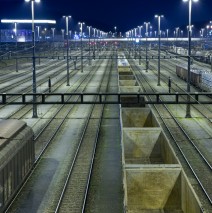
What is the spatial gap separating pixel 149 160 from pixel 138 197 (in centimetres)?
748

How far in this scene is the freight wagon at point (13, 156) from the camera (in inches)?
694

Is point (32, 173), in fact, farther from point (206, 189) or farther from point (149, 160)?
point (206, 189)

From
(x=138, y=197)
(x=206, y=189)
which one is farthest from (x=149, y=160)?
(x=138, y=197)

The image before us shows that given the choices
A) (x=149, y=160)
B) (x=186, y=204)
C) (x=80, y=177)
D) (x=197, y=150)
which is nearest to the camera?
(x=186, y=204)

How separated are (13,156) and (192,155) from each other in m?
12.7

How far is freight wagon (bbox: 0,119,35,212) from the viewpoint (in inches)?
694

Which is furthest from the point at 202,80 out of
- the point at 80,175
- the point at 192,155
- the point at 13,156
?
the point at 13,156

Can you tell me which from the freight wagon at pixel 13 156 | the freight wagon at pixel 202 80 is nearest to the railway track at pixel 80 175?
the freight wagon at pixel 13 156

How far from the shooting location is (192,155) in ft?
91.4

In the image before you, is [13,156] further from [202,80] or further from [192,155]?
[202,80]

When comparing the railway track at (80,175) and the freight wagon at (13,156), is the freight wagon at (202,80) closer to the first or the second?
the railway track at (80,175)

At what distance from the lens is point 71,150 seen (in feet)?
96.3

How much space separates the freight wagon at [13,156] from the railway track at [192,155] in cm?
830

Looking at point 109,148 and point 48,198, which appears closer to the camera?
point 48,198
